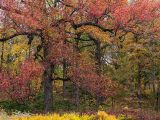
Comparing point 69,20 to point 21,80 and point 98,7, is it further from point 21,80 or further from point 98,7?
point 21,80

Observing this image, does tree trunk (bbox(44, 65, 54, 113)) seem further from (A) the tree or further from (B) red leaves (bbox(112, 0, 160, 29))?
(B) red leaves (bbox(112, 0, 160, 29))

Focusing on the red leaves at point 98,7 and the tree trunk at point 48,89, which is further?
the tree trunk at point 48,89

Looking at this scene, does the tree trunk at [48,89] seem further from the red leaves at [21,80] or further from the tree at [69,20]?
the red leaves at [21,80]

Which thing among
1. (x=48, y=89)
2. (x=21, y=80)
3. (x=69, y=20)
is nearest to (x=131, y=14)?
(x=69, y=20)

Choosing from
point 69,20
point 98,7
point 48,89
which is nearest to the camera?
point 98,7

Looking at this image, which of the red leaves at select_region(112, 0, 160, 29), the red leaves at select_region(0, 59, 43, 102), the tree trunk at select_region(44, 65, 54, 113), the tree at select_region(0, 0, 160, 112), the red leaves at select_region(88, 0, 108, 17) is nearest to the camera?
the red leaves at select_region(0, 59, 43, 102)

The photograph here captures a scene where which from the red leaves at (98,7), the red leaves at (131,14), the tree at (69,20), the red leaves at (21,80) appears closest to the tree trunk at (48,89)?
the tree at (69,20)

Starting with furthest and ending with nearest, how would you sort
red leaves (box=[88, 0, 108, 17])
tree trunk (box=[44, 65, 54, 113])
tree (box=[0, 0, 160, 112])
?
1. tree trunk (box=[44, 65, 54, 113])
2. red leaves (box=[88, 0, 108, 17])
3. tree (box=[0, 0, 160, 112])

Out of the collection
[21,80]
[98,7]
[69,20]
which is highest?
[98,7]

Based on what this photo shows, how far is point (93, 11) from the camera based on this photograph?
29734mm

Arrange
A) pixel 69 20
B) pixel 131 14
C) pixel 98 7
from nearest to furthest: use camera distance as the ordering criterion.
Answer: pixel 131 14
pixel 98 7
pixel 69 20

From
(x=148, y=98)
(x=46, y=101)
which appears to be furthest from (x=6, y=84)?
(x=148, y=98)

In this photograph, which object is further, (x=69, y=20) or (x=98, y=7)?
(x=69, y=20)

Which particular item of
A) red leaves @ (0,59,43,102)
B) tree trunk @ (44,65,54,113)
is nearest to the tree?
tree trunk @ (44,65,54,113)
